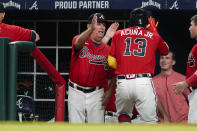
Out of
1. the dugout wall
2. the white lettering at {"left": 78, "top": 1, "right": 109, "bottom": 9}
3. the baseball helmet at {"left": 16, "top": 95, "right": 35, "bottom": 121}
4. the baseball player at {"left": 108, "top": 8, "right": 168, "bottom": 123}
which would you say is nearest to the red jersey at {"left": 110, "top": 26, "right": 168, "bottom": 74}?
the baseball player at {"left": 108, "top": 8, "right": 168, "bottom": 123}

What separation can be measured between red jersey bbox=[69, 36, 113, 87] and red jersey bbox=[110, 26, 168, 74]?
34 cm

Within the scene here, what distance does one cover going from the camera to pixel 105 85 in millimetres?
5609

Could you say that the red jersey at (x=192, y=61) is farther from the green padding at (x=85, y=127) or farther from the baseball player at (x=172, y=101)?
the green padding at (x=85, y=127)

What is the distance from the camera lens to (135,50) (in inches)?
198

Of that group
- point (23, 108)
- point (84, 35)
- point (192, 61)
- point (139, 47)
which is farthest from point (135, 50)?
point (23, 108)

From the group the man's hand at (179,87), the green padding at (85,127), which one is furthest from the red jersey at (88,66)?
the green padding at (85,127)

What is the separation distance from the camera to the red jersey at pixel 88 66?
5.33 metres

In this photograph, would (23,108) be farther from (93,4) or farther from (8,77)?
(93,4)

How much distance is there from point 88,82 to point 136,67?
661 mm

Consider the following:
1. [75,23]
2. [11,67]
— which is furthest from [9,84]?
[75,23]

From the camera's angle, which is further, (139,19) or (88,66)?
(88,66)

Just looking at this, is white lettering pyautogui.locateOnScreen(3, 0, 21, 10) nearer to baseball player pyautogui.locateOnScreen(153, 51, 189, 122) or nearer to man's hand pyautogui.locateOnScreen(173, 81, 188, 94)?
baseball player pyautogui.locateOnScreen(153, 51, 189, 122)

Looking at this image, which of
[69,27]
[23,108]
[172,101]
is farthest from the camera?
[69,27]

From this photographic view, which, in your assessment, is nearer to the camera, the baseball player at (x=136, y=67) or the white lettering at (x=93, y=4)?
the baseball player at (x=136, y=67)
